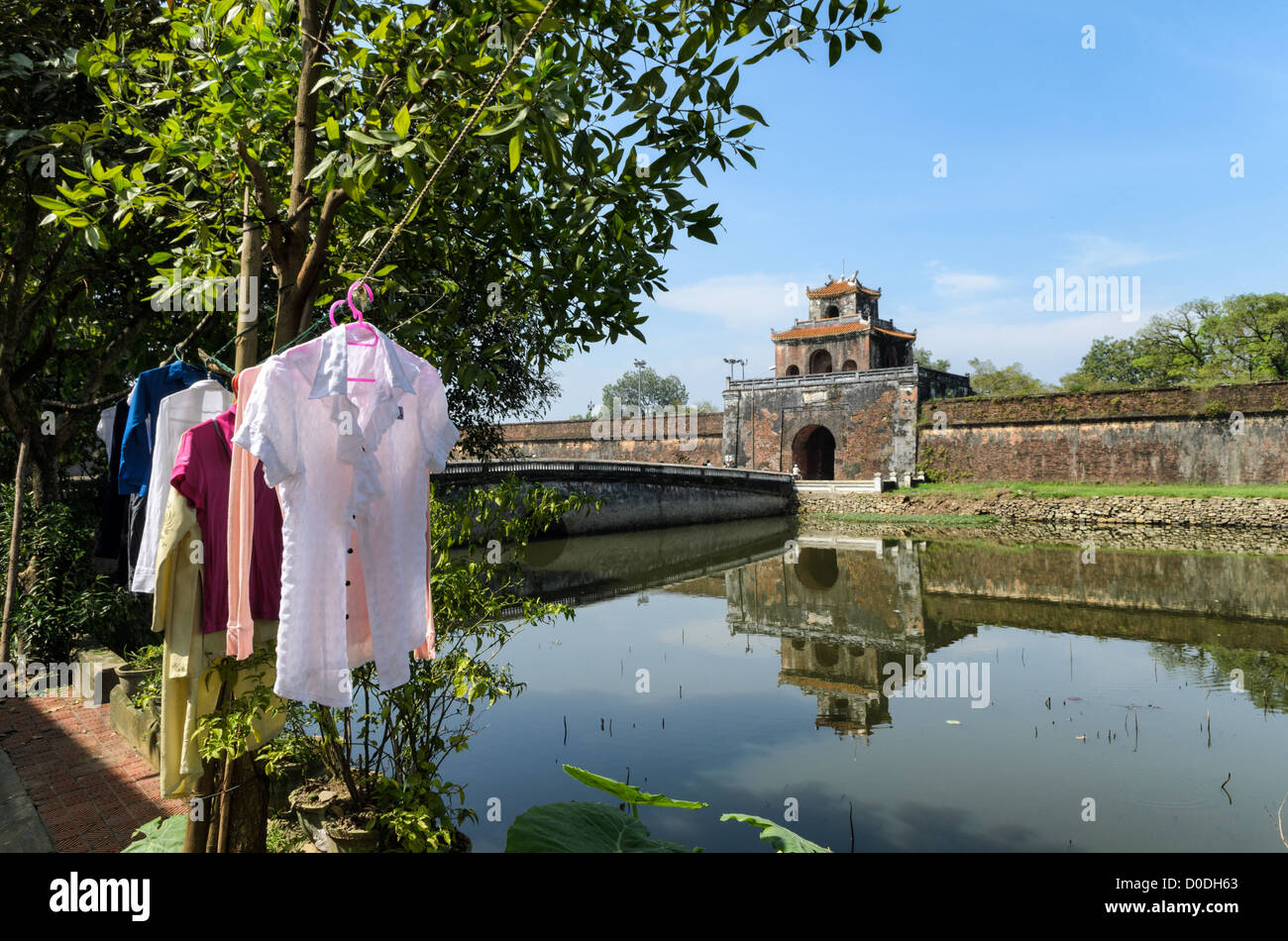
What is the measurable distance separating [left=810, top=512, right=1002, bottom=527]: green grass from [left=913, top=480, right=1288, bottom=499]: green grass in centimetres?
190

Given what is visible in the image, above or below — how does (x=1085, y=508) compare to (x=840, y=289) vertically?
below

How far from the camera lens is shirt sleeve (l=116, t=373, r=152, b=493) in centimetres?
331

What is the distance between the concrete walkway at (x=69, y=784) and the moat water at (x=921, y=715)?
1856 mm

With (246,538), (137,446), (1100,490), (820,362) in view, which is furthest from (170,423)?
(820,362)

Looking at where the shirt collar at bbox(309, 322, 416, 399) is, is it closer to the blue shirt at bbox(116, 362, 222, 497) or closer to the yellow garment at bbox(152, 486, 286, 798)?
the yellow garment at bbox(152, 486, 286, 798)

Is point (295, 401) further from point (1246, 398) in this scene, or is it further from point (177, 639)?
point (1246, 398)

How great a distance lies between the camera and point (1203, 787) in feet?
16.4

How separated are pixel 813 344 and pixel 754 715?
99.9ft

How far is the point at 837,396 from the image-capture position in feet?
104

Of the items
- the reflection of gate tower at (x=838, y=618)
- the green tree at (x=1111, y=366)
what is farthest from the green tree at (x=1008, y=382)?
the reflection of gate tower at (x=838, y=618)

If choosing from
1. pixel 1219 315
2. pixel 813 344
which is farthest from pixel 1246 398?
pixel 813 344

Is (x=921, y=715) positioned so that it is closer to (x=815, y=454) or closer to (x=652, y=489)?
(x=652, y=489)

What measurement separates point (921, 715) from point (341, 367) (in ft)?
19.9

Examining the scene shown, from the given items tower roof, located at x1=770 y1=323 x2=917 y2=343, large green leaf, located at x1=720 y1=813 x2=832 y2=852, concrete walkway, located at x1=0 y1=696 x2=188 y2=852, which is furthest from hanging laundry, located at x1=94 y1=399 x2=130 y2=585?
tower roof, located at x1=770 y1=323 x2=917 y2=343
